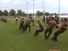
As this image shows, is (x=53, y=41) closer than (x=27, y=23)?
Yes

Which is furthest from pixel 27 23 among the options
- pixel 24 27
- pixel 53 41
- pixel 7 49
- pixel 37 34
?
pixel 7 49

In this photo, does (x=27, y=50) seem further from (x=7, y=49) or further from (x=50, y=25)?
(x=50, y=25)

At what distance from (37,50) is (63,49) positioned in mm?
1906

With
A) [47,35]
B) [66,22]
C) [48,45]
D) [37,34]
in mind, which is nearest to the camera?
[48,45]

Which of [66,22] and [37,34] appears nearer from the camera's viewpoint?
[66,22]

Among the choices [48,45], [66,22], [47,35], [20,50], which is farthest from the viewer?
[47,35]

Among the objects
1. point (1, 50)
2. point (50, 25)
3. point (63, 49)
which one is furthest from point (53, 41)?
point (1, 50)

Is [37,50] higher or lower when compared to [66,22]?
lower

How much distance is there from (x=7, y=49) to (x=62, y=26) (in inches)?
222

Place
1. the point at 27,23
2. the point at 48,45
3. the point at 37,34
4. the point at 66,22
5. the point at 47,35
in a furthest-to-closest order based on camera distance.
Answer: the point at 27,23 < the point at 37,34 < the point at 47,35 < the point at 66,22 < the point at 48,45

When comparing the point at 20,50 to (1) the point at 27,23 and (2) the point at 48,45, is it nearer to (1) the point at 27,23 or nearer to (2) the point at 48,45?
(2) the point at 48,45

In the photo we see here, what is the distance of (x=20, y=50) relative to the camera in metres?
19.1

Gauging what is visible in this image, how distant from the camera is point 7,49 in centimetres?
1972

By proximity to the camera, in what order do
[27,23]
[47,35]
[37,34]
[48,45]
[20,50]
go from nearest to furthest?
[20,50], [48,45], [47,35], [37,34], [27,23]
